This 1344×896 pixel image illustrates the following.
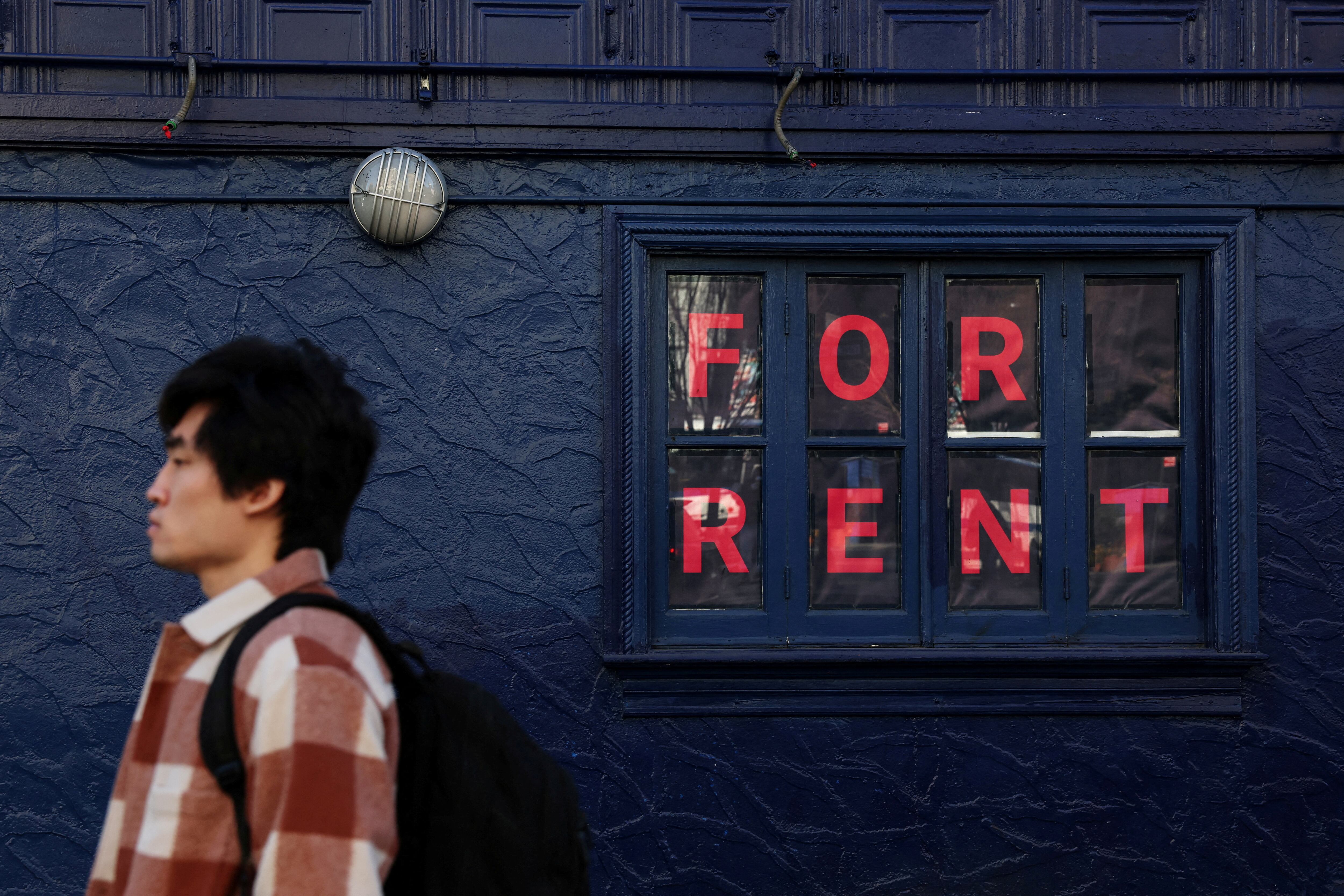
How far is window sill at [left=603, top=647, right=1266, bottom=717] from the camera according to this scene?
3998mm

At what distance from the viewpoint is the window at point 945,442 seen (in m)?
4.16

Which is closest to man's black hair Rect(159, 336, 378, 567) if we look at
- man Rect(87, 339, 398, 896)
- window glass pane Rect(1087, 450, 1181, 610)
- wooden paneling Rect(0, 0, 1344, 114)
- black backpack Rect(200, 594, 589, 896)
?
man Rect(87, 339, 398, 896)

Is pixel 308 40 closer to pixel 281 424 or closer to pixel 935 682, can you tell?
pixel 281 424

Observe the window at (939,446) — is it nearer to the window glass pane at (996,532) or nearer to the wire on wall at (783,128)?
the window glass pane at (996,532)

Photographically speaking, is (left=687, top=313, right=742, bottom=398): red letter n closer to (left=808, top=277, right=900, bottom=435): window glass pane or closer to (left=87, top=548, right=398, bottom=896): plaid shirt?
(left=808, top=277, right=900, bottom=435): window glass pane

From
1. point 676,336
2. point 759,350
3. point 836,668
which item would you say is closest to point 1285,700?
point 836,668

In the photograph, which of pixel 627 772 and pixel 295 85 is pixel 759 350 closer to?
pixel 627 772

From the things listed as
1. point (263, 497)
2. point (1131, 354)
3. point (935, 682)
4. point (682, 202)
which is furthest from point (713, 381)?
point (263, 497)

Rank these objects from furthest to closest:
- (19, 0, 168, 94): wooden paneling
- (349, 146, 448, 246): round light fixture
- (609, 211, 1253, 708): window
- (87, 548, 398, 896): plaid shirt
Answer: (609, 211, 1253, 708): window < (19, 0, 168, 94): wooden paneling < (349, 146, 448, 246): round light fixture < (87, 548, 398, 896): plaid shirt

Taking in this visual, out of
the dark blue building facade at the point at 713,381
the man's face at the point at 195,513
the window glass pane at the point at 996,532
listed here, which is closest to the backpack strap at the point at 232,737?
the man's face at the point at 195,513

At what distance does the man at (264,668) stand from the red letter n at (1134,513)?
3529 millimetres

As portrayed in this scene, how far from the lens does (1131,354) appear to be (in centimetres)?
427

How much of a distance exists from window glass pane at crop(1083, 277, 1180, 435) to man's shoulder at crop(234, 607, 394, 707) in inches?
142

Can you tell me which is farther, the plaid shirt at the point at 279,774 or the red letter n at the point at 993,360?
the red letter n at the point at 993,360
